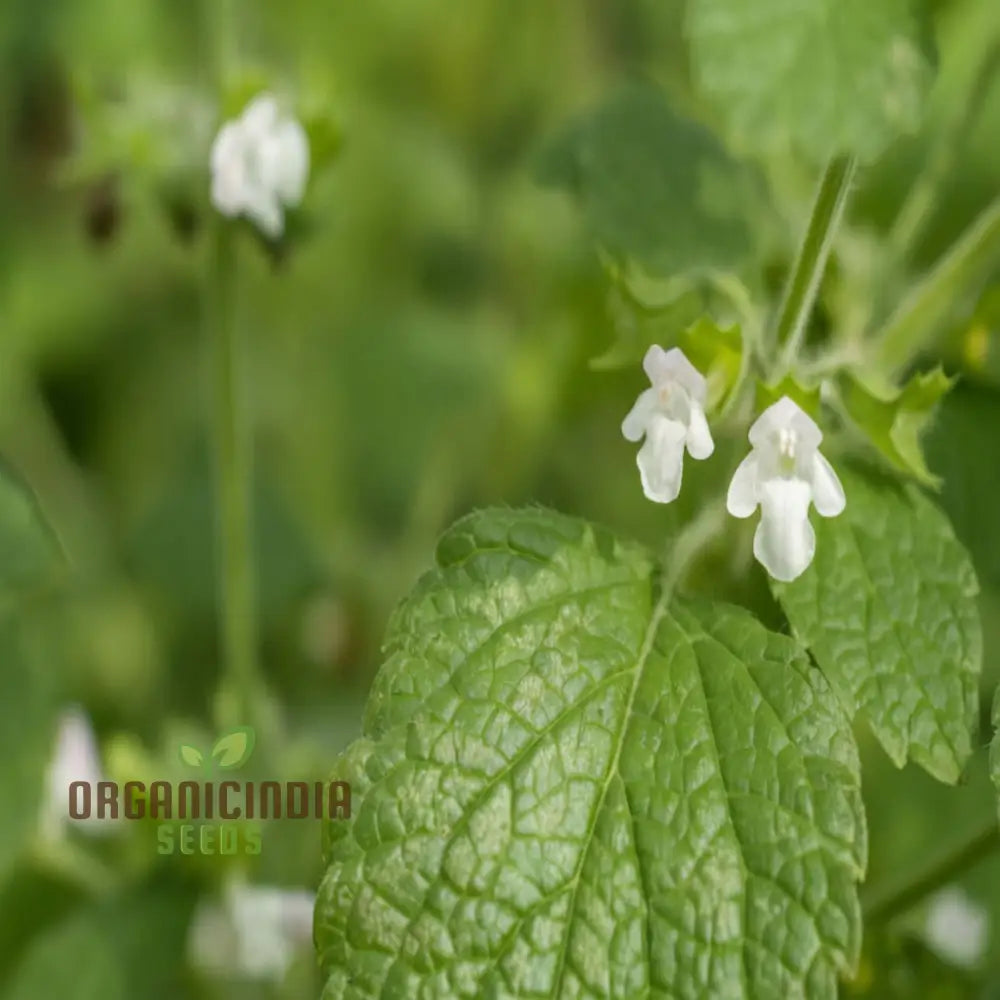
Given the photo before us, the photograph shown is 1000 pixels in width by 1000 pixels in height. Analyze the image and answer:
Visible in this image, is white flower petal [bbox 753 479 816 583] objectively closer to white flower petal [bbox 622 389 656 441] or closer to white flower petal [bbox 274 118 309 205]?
white flower petal [bbox 622 389 656 441]

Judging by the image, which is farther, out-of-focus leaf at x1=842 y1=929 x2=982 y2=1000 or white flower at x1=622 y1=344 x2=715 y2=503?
out-of-focus leaf at x1=842 y1=929 x2=982 y2=1000

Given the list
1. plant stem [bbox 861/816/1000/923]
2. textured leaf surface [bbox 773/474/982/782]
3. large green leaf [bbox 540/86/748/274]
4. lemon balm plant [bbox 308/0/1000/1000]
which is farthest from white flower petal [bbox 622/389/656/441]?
plant stem [bbox 861/816/1000/923]

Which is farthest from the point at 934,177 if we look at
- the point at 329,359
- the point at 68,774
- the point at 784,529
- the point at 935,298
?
the point at 329,359

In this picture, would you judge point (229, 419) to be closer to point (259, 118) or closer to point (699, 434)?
point (259, 118)

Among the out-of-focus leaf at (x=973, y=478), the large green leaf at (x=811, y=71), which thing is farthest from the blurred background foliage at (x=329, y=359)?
the large green leaf at (x=811, y=71)

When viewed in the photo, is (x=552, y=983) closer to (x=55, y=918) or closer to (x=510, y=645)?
(x=510, y=645)

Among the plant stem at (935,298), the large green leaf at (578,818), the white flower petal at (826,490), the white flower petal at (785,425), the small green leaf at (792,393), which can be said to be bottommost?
the large green leaf at (578,818)

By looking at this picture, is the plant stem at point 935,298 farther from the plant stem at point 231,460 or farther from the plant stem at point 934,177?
the plant stem at point 231,460

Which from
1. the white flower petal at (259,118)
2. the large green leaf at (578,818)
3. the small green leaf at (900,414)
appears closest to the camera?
the large green leaf at (578,818)
